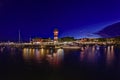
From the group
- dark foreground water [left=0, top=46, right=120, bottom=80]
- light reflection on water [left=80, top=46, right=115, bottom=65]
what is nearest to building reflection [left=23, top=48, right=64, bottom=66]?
dark foreground water [left=0, top=46, right=120, bottom=80]

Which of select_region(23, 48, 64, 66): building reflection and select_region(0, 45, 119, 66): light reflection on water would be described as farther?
select_region(0, 45, 119, 66): light reflection on water

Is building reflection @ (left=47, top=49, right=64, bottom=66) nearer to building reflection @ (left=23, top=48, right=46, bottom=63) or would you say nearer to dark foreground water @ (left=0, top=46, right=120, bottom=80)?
dark foreground water @ (left=0, top=46, right=120, bottom=80)

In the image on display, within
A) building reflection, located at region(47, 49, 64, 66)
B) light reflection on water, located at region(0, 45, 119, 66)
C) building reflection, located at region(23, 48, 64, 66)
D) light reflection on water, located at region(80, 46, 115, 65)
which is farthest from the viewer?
light reflection on water, located at region(80, 46, 115, 65)

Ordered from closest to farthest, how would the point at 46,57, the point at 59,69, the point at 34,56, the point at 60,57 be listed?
the point at 59,69
the point at 46,57
the point at 60,57
the point at 34,56

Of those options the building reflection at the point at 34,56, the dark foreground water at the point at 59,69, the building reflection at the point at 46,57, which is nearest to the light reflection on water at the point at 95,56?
the dark foreground water at the point at 59,69

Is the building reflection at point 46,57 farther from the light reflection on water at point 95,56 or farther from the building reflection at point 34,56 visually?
the light reflection on water at point 95,56

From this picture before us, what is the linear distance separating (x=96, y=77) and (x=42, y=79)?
4.49m

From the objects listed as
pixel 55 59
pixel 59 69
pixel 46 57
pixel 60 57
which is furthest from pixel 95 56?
pixel 59 69

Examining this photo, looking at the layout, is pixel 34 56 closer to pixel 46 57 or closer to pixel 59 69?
pixel 46 57

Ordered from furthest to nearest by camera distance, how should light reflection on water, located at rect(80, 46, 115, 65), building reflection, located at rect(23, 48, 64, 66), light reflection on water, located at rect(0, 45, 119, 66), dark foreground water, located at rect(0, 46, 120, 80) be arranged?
light reflection on water, located at rect(80, 46, 115, 65)
light reflection on water, located at rect(0, 45, 119, 66)
building reflection, located at rect(23, 48, 64, 66)
dark foreground water, located at rect(0, 46, 120, 80)

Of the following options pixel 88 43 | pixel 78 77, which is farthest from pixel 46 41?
pixel 78 77

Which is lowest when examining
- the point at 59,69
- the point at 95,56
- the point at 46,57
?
the point at 59,69

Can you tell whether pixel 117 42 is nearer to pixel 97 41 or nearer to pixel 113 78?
pixel 97 41

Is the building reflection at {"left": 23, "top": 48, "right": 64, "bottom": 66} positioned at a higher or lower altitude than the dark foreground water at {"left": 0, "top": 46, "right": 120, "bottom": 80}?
higher
